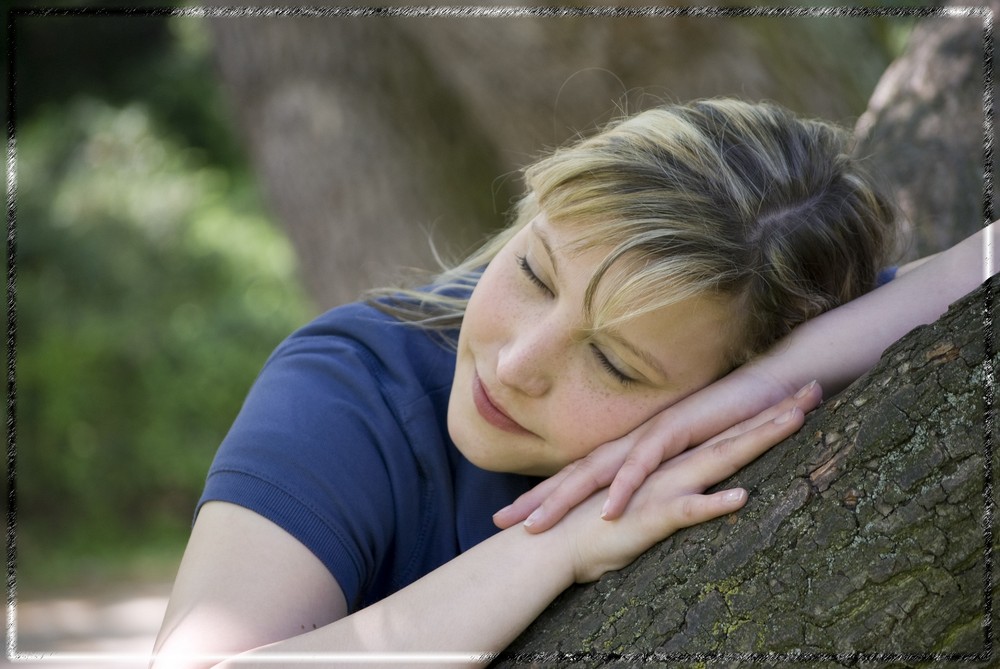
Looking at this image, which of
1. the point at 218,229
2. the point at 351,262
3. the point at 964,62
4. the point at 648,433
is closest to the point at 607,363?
the point at 648,433

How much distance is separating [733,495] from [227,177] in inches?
405

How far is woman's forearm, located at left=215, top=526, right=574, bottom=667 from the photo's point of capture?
141cm

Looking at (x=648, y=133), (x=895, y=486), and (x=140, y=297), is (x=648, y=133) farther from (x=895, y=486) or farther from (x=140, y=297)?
(x=140, y=297)

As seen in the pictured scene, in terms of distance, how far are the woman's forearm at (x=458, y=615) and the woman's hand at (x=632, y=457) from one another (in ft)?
0.25

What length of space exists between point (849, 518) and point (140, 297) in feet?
28.4

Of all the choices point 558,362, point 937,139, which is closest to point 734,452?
point 558,362

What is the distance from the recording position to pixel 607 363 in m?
1.62

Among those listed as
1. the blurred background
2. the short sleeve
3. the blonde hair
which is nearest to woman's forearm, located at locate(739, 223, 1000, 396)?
the blonde hair

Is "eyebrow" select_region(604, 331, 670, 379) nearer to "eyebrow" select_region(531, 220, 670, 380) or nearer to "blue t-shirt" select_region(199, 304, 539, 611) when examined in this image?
"eyebrow" select_region(531, 220, 670, 380)

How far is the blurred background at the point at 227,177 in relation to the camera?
3475mm

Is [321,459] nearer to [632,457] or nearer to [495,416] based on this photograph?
[495,416]

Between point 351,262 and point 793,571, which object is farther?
point 351,262

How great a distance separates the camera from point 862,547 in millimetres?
1230

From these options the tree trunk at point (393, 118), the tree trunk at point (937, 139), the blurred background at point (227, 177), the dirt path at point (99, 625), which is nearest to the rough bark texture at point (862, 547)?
the tree trunk at point (937, 139)
